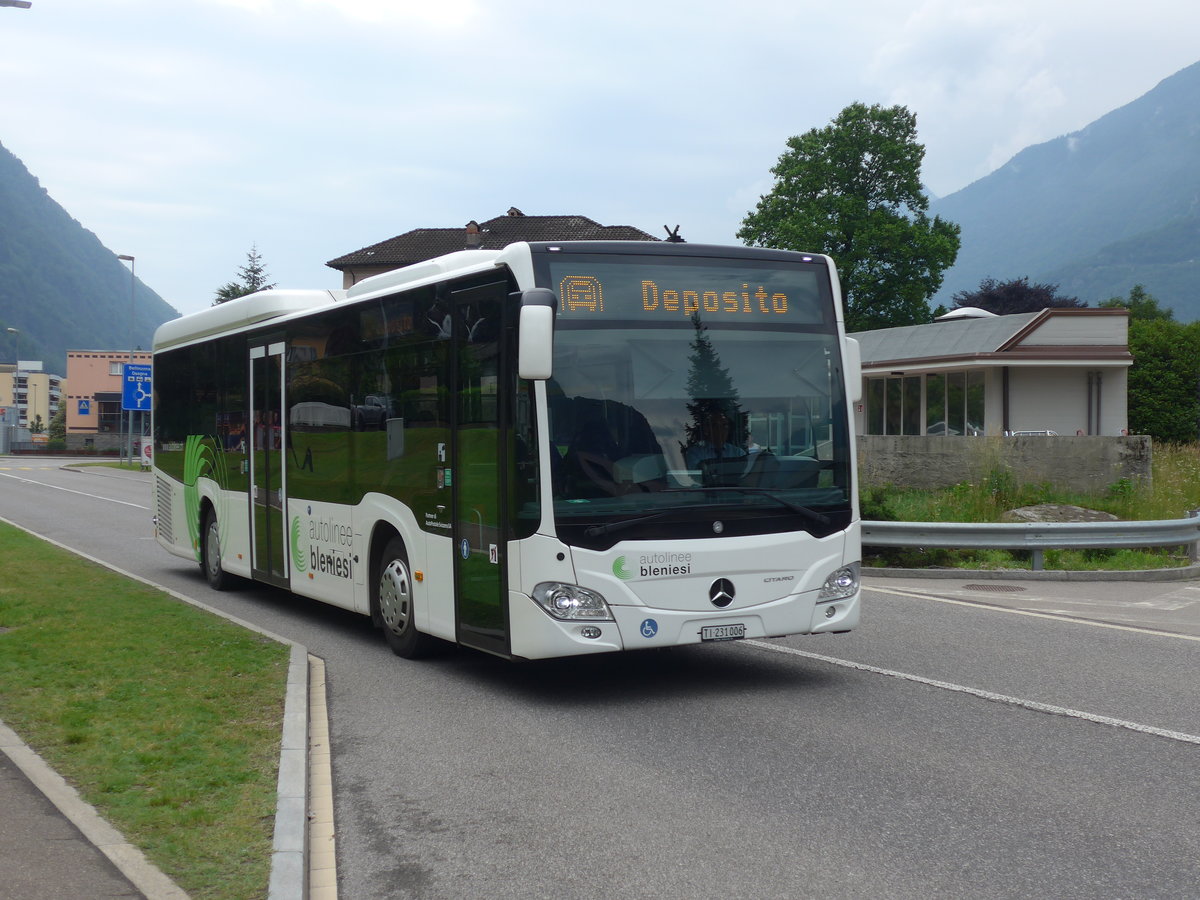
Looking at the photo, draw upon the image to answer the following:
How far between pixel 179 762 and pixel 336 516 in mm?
4788

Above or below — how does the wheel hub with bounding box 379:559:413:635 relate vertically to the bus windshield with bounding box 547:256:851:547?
below

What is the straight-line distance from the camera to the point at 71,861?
4.89 meters

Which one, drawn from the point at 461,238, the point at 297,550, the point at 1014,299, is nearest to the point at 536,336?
the point at 297,550

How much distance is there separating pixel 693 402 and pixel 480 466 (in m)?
1.49

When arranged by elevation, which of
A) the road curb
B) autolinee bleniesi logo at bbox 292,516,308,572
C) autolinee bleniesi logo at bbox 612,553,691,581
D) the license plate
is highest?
autolinee bleniesi logo at bbox 612,553,691,581

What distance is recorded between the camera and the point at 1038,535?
1591 cm

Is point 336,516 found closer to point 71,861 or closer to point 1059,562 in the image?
point 71,861

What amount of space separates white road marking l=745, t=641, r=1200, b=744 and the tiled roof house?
6517 cm

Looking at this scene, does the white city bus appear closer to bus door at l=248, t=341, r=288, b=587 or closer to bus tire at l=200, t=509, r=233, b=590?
bus door at l=248, t=341, r=288, b=587

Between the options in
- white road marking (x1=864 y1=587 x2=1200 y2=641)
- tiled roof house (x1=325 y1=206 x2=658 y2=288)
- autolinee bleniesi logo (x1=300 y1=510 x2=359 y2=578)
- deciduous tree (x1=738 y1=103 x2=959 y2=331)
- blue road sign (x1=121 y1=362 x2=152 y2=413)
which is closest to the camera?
autolinee bleniesi logo (x1=300 y1=510 x2=359 y2=578)

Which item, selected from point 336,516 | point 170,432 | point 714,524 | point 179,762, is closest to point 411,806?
point 179,762

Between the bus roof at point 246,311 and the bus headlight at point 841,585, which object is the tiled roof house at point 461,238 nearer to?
the bus roof at point 246,311

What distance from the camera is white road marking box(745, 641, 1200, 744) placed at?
23.7 feet

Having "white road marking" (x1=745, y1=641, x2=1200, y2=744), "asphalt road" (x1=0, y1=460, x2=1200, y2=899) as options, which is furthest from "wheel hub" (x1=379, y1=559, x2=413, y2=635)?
"white road marking" (x1=745, y1=641, x2=1200, y2=744)
